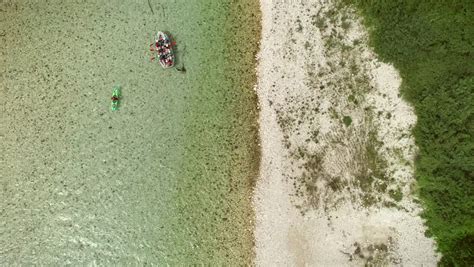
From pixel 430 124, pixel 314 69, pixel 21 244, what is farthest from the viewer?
pixel 21 244

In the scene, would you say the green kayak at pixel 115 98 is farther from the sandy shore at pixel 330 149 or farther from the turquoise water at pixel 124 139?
the sandy shore at pixel 330 149

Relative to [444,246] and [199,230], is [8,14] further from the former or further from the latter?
[444,246]

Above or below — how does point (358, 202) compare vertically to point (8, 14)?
below

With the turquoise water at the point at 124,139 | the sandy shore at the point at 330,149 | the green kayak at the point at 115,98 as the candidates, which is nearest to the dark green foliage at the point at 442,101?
the sandy shore at the point at 330,149

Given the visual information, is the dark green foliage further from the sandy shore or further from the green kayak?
the green kayak

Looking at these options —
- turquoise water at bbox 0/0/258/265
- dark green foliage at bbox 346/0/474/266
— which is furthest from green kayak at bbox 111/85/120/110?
dark green foliage at bbox 346/0/474/266

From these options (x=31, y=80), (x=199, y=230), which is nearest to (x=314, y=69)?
(x=199, y=230)
